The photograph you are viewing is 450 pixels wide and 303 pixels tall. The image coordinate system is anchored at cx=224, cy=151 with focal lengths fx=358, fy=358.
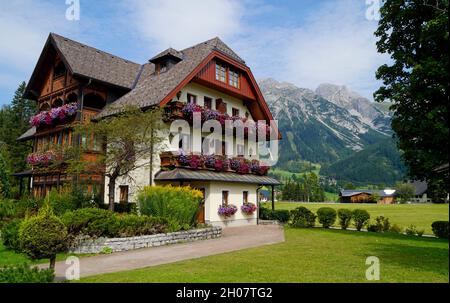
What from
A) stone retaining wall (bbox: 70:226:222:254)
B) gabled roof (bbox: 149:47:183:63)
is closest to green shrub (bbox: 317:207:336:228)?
stone retaining wall (bbox: 70:226:222:254)

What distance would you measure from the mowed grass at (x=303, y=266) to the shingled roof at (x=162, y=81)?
40.9 ft

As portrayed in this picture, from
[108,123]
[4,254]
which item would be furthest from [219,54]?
[4,254]

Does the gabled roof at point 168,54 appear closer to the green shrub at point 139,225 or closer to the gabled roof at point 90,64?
the gabled roof at point 90,64

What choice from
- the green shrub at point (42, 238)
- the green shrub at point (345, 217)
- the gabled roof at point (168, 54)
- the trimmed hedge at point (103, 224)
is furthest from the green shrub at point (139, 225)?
the gabled roof at point (168, 54)

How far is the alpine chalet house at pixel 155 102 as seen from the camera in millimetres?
22703

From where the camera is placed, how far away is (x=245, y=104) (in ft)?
102

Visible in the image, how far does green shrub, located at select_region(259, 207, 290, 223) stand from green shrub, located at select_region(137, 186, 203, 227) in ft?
38.2

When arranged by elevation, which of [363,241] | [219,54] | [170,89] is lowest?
[363,241]

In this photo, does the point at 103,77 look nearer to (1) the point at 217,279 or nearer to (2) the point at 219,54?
(2) the point at 219,54

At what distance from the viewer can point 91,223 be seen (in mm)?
14789

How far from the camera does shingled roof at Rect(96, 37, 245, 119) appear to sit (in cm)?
2280

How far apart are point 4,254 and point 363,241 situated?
51.0 ft

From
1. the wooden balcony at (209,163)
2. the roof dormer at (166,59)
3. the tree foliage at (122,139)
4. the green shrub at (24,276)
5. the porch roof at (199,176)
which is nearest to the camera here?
the green shrub at (24,276)

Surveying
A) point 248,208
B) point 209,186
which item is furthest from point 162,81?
point 248,208
